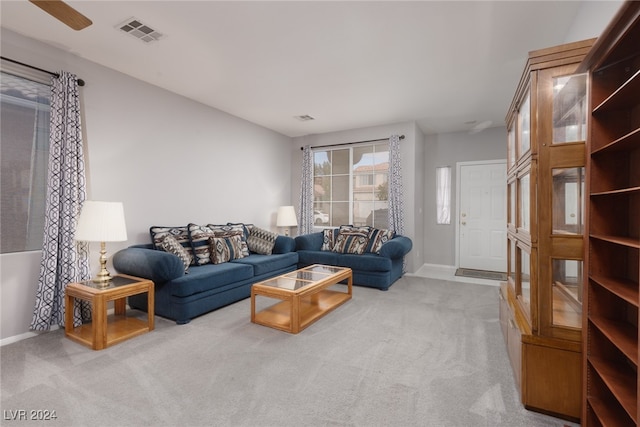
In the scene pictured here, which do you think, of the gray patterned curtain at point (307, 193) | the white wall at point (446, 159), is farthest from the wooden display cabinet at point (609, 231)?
the gray patterned curtain at point (307, 193)

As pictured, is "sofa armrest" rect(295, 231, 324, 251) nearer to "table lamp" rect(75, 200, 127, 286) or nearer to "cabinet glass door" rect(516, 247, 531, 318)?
"table lamp" rect(75, 200, 127, 286)

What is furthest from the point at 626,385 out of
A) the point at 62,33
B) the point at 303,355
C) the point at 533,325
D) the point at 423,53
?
the point at 62,33

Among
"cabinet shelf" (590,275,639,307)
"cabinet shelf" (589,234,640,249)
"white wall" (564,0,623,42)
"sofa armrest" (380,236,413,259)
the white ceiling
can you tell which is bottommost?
"sofa armrest" (380,236,413,259)

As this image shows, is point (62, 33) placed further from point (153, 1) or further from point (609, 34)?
point (609, 34)

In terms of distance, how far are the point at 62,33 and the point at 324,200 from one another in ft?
14.4

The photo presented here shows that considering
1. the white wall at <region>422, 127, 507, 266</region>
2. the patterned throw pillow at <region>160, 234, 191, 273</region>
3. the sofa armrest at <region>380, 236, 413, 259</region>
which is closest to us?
the patterned throw pillow at <region>160, 234, 191, 273</region>

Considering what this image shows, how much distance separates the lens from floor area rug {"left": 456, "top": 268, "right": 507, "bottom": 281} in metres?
5.05

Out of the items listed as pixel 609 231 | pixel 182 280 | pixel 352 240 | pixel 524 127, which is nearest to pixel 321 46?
pixel 524 127

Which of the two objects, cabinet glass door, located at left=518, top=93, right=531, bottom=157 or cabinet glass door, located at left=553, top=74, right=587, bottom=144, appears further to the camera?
cabinet glass door, located at left=518, top=93, right=531, bottom=157

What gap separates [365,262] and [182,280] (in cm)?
243

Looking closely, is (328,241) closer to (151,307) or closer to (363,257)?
(363,257)

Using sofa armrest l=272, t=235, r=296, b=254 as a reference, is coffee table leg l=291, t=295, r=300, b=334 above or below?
below

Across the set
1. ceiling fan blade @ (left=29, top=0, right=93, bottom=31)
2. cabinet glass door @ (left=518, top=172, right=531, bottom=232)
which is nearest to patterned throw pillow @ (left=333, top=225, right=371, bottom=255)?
cabinet glass door @ (left=518, top=172, right=531, bottom=232)

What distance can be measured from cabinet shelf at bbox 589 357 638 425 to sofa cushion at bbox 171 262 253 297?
3.02 meters
